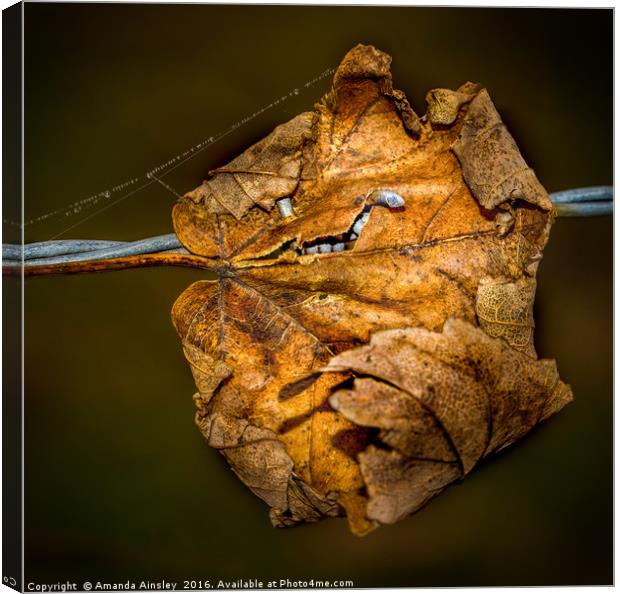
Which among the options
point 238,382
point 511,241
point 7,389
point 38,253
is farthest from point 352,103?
point 7,389

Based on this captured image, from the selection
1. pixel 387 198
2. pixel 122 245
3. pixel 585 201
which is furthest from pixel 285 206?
pixel 585 201

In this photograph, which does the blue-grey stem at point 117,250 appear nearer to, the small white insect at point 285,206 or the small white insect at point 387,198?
the small white insect at point 285,206

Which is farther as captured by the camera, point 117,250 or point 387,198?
point 117,250

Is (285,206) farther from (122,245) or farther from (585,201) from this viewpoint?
(585,201)

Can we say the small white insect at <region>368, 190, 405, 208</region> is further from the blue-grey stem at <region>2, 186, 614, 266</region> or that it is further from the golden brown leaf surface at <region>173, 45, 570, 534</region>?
the blue-grey stem at <region>2, 186, 614, 266</region>

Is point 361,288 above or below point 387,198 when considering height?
below

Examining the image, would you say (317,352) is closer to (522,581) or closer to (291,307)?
(291,307)

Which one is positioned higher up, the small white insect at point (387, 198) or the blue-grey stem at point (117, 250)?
the small white insect at point (387, 198)

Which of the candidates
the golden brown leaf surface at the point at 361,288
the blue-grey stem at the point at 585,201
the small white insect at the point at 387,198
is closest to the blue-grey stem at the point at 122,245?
the blue-grey stem at the point at 585,201

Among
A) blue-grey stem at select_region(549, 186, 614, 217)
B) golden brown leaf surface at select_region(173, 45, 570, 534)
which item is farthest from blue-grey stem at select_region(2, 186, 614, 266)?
golden brown leaf surface at select_region(173, 45, 570, 534)
